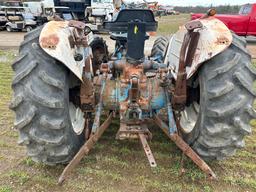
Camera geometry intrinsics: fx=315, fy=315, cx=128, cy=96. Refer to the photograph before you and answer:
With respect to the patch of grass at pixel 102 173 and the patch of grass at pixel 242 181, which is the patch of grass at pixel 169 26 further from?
the patch of grass at pixel 102 173

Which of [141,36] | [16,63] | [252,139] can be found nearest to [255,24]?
[252,139]

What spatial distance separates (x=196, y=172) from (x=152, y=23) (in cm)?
166

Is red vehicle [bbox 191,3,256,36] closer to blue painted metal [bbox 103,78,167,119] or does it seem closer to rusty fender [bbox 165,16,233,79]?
blue painted metal [bbox 103,78,167,119]

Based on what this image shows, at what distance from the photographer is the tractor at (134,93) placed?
2643mm

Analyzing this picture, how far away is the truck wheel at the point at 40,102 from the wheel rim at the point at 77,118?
350 millimetres

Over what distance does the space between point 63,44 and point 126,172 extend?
4.64ft

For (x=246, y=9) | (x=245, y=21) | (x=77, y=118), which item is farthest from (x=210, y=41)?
(x=246, y=9)

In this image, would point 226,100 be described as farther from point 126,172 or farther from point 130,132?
point 126,172

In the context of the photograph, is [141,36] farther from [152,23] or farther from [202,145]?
[202,145]

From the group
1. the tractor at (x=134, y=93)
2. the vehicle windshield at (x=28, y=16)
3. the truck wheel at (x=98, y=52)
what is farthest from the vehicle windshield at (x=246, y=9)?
the tractor at (x=134, y=93)

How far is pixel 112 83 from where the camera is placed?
3.35 metres

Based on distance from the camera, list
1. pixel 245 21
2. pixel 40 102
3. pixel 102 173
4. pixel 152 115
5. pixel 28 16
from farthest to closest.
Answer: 1. pixel 28 16
2. pixel 245 21
3. pixel 152 115
4. pixel 102 173
5. pixel 40 102

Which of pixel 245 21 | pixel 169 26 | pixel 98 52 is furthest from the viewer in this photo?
pixel 169 26

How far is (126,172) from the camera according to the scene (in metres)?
3.19
